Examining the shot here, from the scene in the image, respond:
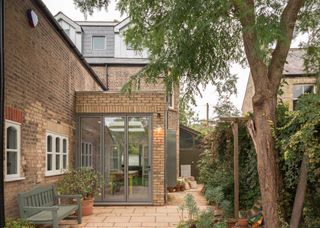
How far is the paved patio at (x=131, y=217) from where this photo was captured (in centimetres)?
873

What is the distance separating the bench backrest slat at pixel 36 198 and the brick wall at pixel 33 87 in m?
0.16

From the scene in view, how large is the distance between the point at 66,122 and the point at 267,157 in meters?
6.41

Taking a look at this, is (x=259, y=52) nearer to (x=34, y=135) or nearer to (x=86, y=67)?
(x=34, y=135)

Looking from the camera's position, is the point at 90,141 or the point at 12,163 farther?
→ the point at 90,141

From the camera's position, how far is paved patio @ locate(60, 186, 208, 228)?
8.73 meters

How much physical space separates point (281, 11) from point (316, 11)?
38.6 inches

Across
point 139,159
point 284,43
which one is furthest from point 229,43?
point 139,159

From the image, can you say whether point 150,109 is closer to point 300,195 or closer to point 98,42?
point 300,195

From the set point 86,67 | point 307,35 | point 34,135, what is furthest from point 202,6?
point 86,67

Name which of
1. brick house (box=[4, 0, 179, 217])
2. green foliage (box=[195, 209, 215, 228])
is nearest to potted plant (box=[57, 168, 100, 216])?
brick house (box=[4, 0, 179, 217])

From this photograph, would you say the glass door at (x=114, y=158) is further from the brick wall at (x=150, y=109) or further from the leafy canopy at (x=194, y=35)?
the leafy canopy at (x=194, y=35)

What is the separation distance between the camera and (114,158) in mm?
11914

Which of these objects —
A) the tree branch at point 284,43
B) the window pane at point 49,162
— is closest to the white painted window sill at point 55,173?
the window pane at point 49,162

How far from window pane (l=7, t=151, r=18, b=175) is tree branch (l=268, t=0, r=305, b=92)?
4.72m
